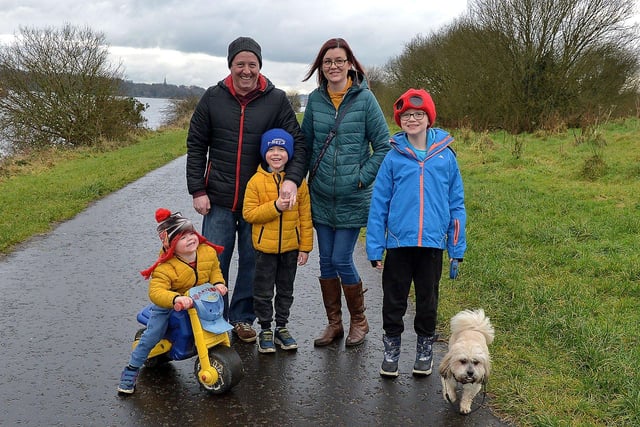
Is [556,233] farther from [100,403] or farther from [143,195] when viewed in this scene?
[143,195]

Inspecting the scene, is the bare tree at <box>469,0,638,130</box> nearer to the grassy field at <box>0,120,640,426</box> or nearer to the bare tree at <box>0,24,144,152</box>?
the grassy field at <box>0,120,640,426</box>

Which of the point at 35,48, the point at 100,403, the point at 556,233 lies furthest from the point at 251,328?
the point at 35,48

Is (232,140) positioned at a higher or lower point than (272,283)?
higher

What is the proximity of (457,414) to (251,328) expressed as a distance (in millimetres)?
1862

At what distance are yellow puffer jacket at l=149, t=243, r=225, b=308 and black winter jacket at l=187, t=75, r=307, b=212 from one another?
64 centimetres

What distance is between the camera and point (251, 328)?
4773 millimetres

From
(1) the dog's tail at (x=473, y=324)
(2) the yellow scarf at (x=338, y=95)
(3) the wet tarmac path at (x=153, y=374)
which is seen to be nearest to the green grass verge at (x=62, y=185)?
(3) the wet tarmac path at (x=153, y=374)

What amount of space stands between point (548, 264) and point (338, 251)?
3124 mm

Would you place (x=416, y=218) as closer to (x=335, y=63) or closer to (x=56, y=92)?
(x=335, y=63)

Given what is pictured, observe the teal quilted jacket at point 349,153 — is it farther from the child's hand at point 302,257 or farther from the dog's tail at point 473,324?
the dog's tail at point 473,324

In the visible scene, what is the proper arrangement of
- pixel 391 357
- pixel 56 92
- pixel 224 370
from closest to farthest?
pixel 224 370, pixel 391 357, pixel 56 92

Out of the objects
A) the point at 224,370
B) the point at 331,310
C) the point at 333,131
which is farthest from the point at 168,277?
the point at 333,131

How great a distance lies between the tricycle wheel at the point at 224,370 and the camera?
3.69m

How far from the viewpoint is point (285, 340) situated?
452 cm
